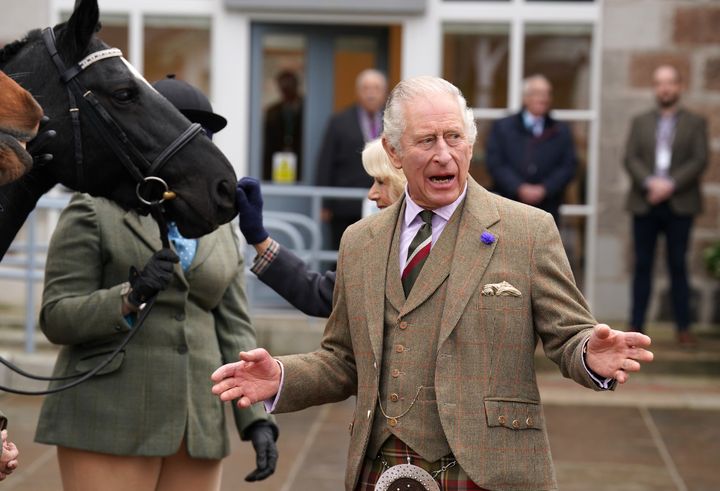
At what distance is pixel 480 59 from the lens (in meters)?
11.5

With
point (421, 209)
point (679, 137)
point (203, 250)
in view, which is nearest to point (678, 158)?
point (679, 137)

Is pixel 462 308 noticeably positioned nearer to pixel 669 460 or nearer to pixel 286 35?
pixel 669 460

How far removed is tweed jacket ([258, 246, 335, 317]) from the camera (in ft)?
13.6

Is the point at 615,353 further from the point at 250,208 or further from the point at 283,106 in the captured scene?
the point at 283,106

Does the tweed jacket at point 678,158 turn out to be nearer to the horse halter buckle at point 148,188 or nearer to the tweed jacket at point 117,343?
the tweed jacket at point 117,343

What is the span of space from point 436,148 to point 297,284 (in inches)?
35.3

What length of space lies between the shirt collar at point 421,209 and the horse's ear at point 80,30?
3.57 feet

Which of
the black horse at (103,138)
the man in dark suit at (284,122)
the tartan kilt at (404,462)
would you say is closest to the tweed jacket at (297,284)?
the black horse at (103,138)

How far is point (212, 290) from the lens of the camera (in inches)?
171

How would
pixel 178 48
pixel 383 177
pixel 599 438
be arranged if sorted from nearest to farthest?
1. pixel 383 177
2. pixel 599 438
3. pixel 178 48

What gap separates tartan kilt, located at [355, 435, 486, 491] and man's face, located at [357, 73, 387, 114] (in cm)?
712

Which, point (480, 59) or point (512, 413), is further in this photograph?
point (480, 59)

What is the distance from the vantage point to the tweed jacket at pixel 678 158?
10.3 m

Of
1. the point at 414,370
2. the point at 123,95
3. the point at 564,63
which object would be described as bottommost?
the point at 414,370
